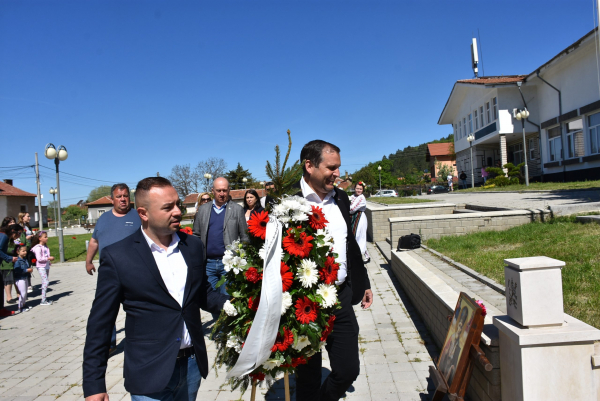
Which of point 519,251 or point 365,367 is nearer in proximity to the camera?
point 365,367

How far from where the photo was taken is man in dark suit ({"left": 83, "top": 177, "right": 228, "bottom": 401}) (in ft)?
7.30

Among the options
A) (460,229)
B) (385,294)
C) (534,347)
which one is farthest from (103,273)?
(460,229)

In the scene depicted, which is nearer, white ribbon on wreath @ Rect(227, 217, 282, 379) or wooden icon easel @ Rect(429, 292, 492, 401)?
white ribbon on wreath @ Rect(227, 217, 282, 379)

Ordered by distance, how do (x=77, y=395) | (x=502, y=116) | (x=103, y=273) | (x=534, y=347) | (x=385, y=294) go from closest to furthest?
(x=103, y=273) → (x=534, y=347) → (x=77, y=395) → (x=385, y=294) → (x=502, y=116)

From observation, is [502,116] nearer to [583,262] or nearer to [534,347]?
[583,262]

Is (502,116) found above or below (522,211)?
above

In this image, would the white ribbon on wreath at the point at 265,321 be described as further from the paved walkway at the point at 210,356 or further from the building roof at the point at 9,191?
the building roof at the point at 9,191

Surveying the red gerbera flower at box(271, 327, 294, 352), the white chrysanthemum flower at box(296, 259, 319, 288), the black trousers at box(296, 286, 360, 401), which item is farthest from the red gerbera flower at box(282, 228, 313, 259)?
the black trousers at box(296, 286, 360, 401)

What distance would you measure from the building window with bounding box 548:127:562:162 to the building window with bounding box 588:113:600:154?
10.4 ft

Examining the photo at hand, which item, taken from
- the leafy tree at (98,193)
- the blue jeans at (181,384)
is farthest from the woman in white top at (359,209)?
the leafy tree at (98,193)

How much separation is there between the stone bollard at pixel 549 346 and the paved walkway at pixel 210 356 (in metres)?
1.32

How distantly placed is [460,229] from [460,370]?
7084 millimetres

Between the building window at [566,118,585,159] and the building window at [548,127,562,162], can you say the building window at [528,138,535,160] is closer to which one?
the building window at [548,127,562,162]

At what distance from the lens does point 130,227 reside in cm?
489
